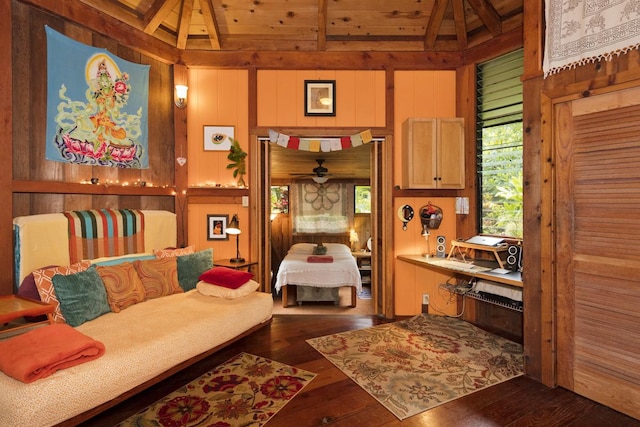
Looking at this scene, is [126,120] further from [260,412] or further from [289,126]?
[260,412]

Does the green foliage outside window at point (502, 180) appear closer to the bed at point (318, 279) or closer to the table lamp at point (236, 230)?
the bed at point (318, 279)

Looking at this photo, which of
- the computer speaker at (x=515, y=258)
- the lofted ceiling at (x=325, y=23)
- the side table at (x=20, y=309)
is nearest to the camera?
the side table at (x=20, y=309)

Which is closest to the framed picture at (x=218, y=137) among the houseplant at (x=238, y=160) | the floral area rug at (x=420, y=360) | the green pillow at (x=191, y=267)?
the houseplant at (x=238, y=160)

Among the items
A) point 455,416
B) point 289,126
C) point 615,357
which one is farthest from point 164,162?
point 615,357

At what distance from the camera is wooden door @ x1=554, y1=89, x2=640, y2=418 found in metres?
2.18

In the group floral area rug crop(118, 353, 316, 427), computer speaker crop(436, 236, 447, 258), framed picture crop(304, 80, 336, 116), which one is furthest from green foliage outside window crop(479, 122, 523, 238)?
floral area rug crop(118, 353, 316, 427)

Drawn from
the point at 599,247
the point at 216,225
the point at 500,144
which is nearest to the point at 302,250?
the point at 216,225

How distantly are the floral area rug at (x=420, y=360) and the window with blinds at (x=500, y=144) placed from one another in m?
1.20

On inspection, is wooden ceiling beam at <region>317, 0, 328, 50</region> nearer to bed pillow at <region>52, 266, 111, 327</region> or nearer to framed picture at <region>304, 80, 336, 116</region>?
framed picture at <region>304, 80, 336, 116</region>

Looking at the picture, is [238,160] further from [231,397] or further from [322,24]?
[231,397]

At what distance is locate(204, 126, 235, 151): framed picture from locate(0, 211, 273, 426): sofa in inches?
38.1

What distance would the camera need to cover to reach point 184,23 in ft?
12.6

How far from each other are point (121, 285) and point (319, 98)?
2854 mm

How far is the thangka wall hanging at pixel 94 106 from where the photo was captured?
115 inches
